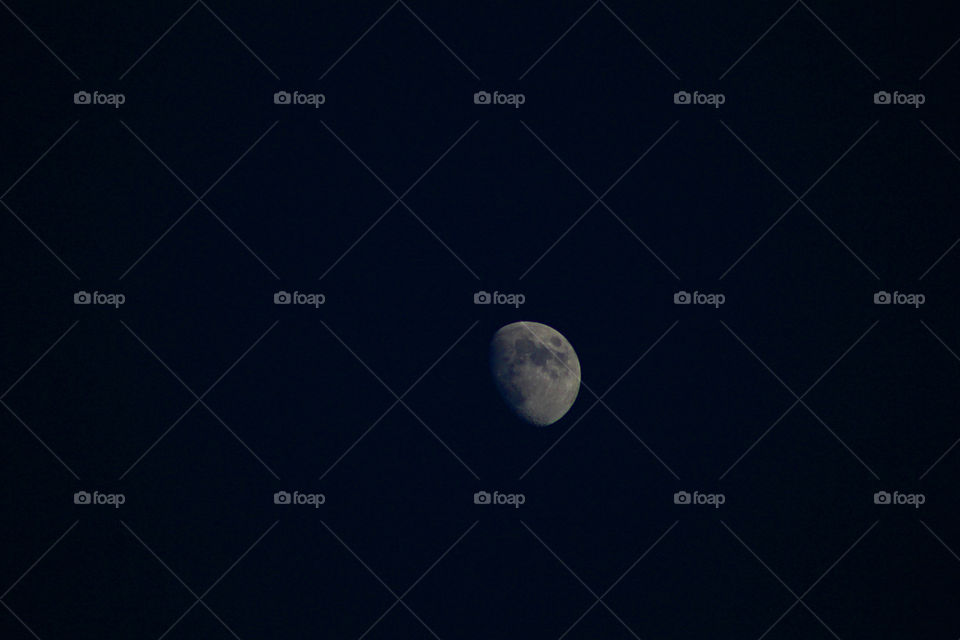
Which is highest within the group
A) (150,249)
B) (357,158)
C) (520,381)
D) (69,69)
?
(69,69)

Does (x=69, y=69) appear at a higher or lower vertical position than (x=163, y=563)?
higher

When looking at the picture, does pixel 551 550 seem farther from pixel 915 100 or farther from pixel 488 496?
pixel 915 100

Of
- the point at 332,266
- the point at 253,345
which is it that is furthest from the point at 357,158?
the point at 253,345

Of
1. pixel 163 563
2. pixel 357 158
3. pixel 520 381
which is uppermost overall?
pixel 357 158

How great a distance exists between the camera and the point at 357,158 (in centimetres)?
922

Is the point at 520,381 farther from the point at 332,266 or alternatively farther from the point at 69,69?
the point at 69,69

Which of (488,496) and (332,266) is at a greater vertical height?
(332,266)

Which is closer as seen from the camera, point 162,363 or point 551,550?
point 162,363

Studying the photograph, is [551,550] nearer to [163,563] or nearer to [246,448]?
[246,448]

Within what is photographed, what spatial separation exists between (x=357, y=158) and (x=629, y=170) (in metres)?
3.43

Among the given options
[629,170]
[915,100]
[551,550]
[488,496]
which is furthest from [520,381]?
[915,100]

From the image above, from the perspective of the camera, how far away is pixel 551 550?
966 centimetres

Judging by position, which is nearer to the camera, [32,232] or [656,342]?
[32,232]

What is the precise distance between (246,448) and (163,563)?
1645 millimetres
